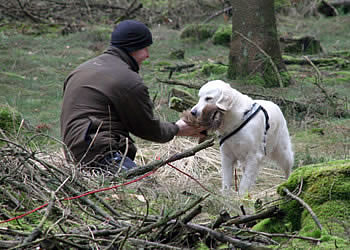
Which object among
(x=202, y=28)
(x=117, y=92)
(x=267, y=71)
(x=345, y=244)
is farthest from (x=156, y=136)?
(x=202, y=28)

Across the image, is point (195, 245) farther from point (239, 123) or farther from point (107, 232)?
point (239, 123)

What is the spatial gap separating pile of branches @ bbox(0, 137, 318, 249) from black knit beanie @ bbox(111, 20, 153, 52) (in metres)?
2.30

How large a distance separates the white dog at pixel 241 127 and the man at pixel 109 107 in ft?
2.10

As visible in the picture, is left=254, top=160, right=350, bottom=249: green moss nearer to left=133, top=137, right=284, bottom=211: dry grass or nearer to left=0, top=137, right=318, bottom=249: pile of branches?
left=0, top=137, right=318, bottom=249: pile of branches

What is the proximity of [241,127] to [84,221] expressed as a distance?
307cm

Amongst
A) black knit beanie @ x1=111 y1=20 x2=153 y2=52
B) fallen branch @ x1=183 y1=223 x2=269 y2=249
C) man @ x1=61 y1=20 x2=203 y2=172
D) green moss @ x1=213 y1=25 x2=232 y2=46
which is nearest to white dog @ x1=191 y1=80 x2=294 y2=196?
man @ x1=61 y1=20 x2=203 y2=172

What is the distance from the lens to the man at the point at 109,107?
188 inches

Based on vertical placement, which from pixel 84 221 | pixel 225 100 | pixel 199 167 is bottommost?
pixel 199 167

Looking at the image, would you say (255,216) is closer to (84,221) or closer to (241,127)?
(84,221)

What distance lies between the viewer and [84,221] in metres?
2.71

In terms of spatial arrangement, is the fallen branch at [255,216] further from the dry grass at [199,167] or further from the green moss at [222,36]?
the green moss at [222,36]

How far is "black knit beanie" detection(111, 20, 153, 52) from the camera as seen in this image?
525cm

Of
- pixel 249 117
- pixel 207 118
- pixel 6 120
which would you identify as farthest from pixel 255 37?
pixel 6 120

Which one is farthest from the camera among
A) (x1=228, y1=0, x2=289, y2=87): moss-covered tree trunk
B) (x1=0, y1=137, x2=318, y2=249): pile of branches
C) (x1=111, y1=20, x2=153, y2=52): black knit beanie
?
(x1=228, y1=0, x2=289, y2=87): moss-covered tree trunk
